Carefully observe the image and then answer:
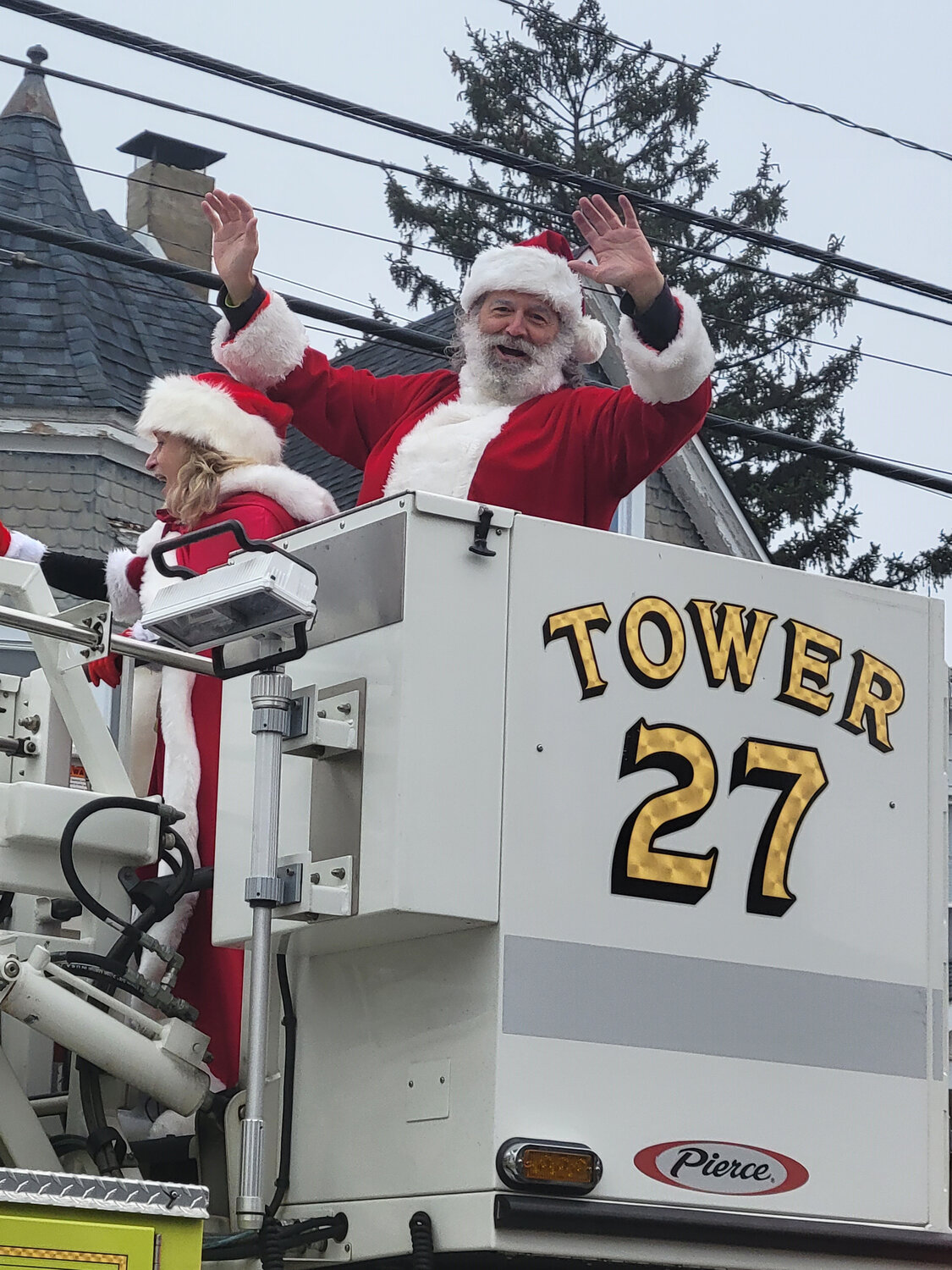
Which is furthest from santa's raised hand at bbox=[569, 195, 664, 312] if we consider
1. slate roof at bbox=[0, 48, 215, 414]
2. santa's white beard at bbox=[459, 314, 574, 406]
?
slate roof at bbox=[0, 48, 215, 414]

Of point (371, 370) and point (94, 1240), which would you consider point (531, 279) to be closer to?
point (94, 1240)

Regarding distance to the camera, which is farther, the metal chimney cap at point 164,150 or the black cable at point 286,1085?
the metal chimney cap at point 164,150

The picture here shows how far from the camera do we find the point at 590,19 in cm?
3384

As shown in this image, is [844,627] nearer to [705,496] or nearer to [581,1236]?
[581,1236]

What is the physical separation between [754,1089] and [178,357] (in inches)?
479

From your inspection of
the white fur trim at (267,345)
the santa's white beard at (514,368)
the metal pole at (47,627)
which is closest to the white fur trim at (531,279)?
the santa's white beard at (514,368)

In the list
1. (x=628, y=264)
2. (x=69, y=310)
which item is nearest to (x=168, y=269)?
(x=628, y=264)

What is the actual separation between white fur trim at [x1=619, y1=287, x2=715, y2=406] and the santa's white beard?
61 cm

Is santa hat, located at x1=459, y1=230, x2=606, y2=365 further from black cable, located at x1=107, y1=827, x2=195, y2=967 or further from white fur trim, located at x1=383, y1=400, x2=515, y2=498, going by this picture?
black cable, located at x1=107, y1=827, x2=195, y2=967

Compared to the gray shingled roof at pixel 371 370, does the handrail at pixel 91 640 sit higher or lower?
lower

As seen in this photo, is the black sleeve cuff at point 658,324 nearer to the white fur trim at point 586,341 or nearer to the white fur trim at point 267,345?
the white fur trim at point 586,341

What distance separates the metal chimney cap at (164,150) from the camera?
18.6m

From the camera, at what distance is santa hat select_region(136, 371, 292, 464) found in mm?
5418

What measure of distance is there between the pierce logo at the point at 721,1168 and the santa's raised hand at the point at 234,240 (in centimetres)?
259
